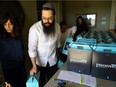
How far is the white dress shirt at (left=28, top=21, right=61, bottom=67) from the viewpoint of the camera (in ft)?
4.80

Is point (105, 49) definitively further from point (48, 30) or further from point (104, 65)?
point (48, 30)

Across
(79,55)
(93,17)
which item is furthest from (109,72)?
(93,17)

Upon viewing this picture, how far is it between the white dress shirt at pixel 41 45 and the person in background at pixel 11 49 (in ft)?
0.49

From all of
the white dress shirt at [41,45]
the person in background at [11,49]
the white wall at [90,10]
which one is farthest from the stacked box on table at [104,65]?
the white wall at [90,10]

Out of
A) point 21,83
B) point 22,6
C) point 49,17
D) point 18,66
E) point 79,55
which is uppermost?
point 22,6

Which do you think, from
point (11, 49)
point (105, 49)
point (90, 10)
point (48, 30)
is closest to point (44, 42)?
point (48, 30)

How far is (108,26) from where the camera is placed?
438cm

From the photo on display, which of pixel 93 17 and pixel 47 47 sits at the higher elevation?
pixel 93 17

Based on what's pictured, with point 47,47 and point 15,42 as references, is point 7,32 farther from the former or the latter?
point 47,47

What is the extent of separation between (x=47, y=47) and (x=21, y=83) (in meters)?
0.59

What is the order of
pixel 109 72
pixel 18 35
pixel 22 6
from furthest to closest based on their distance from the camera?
pixel 22 6, pixel 18 35, pixel 109 72

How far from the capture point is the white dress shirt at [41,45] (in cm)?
146

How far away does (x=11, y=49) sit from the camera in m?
1.44

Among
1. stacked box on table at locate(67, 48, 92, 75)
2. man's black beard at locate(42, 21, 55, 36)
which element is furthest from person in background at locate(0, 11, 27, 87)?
stacked box on table at locate(67, 48, 92, 75)
